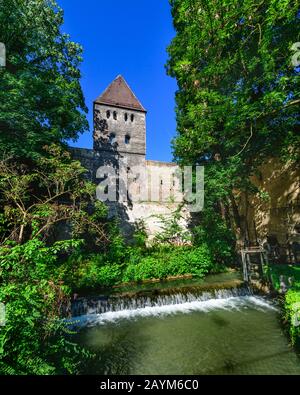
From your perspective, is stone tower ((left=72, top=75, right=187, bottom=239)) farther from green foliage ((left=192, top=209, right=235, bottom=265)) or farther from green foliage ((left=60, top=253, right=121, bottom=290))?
green foliage ((left=60, top=253, right=121, bottom=290))

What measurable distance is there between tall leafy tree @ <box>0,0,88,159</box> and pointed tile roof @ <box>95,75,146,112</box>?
20.4 ft

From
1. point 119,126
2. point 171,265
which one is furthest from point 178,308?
point 119,126

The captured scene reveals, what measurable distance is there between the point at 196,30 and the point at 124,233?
47.7 ft

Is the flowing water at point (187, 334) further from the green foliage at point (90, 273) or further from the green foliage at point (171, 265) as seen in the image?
the green foliage at point (171, 265)

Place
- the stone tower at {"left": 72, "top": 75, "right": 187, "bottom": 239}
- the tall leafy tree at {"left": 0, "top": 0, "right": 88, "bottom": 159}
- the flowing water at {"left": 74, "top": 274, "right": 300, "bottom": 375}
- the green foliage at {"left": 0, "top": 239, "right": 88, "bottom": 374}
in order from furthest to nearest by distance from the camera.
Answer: the stone tower at {"left": 72, "top": 75, "right": 187, "bottom": 239}, the tall leafy tree at {"left": 0, "top": 0, "right": 88, "bottom": 159}, the flowing water at {"left": 74, "top": 274, "right": 300, "bottom": 375}, the green foliage at {"left": 0, "top": 239, "right": 88, "bottom": 374}

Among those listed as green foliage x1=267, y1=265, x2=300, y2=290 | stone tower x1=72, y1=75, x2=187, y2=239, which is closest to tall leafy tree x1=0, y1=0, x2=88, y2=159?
stone tower x1=72, y1=75, x2=187, y2=239

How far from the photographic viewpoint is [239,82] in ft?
31.4

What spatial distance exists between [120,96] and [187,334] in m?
22.2

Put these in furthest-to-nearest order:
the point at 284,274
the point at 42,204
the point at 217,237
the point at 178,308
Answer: the point at 217,237, the point at 178,308, the point at 284,274, the point at 42,204

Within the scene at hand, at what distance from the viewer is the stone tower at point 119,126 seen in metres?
20.2

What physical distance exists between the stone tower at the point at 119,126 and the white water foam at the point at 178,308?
44.3ft

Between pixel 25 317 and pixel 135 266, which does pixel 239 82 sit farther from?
pixel 25 317

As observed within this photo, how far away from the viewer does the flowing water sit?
518cm
